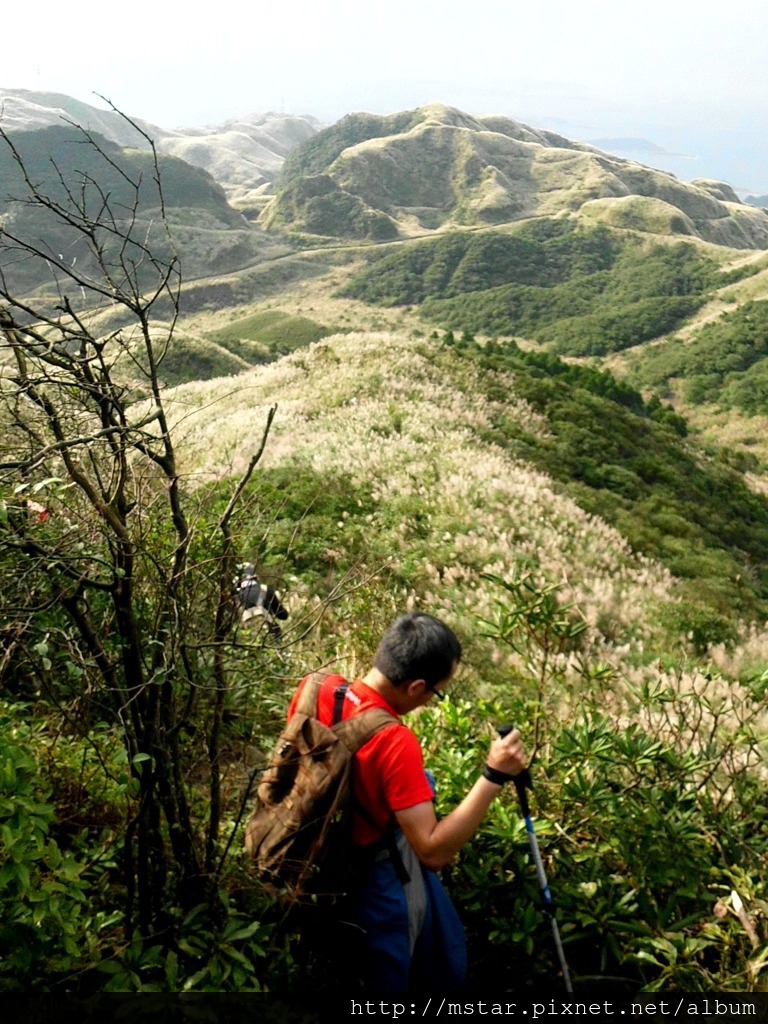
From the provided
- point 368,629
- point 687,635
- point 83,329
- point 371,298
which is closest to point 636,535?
point 687,635

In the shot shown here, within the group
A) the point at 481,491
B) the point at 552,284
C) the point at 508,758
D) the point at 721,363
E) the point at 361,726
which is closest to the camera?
the point at 508,758

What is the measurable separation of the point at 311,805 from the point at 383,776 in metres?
0.30

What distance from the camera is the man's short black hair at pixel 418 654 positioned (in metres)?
2.83

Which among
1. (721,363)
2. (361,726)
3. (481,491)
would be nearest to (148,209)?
(721,363)

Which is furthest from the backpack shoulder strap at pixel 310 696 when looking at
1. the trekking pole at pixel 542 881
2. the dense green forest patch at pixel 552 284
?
the dense green forest patch at pixel 552 284

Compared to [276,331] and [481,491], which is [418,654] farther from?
[276,331]

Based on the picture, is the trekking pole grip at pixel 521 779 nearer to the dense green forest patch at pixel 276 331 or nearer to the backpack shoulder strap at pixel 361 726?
the backpack shoulder strap at pixel 361 726

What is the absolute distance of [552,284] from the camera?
10738cm

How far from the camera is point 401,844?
279 centimetres

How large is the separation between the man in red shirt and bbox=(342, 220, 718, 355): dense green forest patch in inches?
3062

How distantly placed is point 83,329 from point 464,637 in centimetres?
514

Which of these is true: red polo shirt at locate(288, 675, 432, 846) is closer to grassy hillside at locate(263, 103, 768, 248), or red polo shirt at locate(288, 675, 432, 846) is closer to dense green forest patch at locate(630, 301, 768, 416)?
dense green forest patch at locate(630, 301, 768, 416)

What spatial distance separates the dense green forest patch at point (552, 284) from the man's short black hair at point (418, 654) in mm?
77687

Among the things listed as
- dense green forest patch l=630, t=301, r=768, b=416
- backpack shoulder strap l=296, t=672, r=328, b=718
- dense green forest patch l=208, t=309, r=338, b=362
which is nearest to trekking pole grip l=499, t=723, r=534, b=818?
backpack shoulder strap l=296, t=672, r=328, b=718
